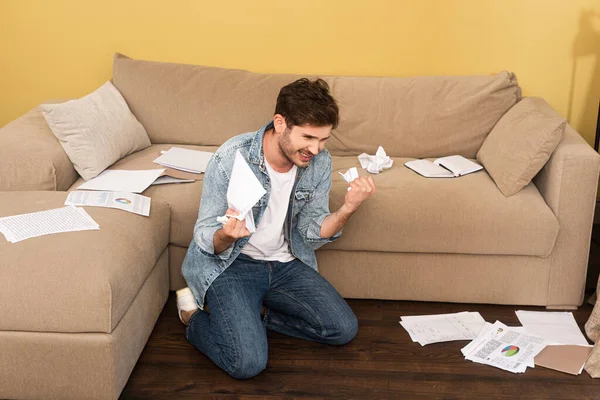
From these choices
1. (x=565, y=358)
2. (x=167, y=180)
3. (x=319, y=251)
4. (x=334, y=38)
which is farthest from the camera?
(x=334, y=38)

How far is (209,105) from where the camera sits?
353 centimetres

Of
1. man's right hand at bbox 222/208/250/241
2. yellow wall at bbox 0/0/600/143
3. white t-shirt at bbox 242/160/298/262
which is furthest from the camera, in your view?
yellow wall at bbox 0/0/600/143

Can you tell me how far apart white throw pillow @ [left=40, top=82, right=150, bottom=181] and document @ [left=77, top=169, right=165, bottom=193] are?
62mm

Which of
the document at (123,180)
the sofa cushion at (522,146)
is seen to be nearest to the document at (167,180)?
the document at (123,180)

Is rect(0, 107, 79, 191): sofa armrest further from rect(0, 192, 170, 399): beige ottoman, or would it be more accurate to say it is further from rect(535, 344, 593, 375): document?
rect(535, 344, 593, 375): document

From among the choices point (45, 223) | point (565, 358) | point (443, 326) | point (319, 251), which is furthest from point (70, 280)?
point (565, 358)

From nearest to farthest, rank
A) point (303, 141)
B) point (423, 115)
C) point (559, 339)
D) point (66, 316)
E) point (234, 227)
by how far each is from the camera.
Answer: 1. point (66, 316)
2. point (234, 227)
3. point (303, 141)
4. point (559, 339)
5. point (423, 115)

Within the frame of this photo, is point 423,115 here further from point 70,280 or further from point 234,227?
point 70,280

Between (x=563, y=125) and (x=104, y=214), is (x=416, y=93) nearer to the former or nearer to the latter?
(x=563, y=125)

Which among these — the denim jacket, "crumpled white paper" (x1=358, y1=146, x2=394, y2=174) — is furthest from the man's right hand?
"crumpled white paper" (x1=358, y1=146, x2=394, y2=174)

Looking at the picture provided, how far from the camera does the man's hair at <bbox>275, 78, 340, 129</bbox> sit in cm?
240

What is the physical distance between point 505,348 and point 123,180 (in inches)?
63.9

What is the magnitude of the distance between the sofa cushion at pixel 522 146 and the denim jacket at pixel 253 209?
30.6 inches

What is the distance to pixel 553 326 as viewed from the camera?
113 inches
